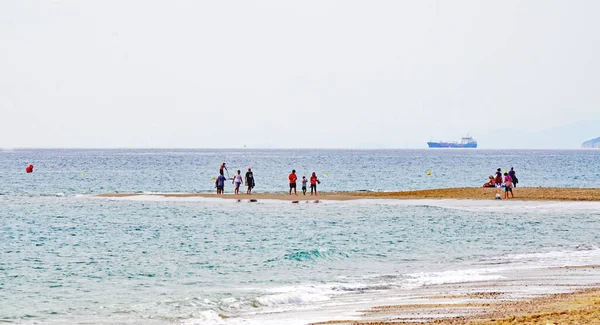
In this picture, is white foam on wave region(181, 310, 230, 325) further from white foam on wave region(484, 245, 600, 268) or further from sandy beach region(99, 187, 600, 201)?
sandy beach region(99, 187, 600, 201)

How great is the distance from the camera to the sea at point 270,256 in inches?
727

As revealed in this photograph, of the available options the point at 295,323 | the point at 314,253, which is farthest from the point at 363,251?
the point at 295,323

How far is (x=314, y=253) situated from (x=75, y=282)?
8.71m

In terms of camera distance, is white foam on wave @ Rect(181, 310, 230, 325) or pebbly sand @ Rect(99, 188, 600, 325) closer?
pebbly sand @ Rect(99, 188, 600, 325)

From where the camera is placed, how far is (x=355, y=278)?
2241 cm

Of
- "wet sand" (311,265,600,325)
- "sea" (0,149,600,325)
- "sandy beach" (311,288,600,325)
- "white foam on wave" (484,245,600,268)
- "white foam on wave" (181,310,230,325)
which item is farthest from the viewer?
"white foam on wave" (484,245,600,268)

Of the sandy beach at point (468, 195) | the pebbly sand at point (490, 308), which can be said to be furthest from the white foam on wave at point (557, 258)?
the sandy beach at point (468, 195)

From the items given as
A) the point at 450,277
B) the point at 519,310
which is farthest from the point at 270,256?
the point at 519,310

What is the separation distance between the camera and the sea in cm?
1847

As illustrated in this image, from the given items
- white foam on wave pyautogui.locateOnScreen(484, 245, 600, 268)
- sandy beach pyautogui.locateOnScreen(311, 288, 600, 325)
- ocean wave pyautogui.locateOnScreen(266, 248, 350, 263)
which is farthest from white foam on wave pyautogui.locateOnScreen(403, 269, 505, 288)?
ocean wave pyautogui.locateOnScreen(266, 248, 350, 263)

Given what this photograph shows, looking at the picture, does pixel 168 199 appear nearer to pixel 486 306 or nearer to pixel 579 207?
pixel 579 207

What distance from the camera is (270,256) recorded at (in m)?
27.9

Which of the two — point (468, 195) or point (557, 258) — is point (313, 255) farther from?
point (468, 195)

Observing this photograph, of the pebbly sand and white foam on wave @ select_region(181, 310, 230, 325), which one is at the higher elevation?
the pebbly sand
